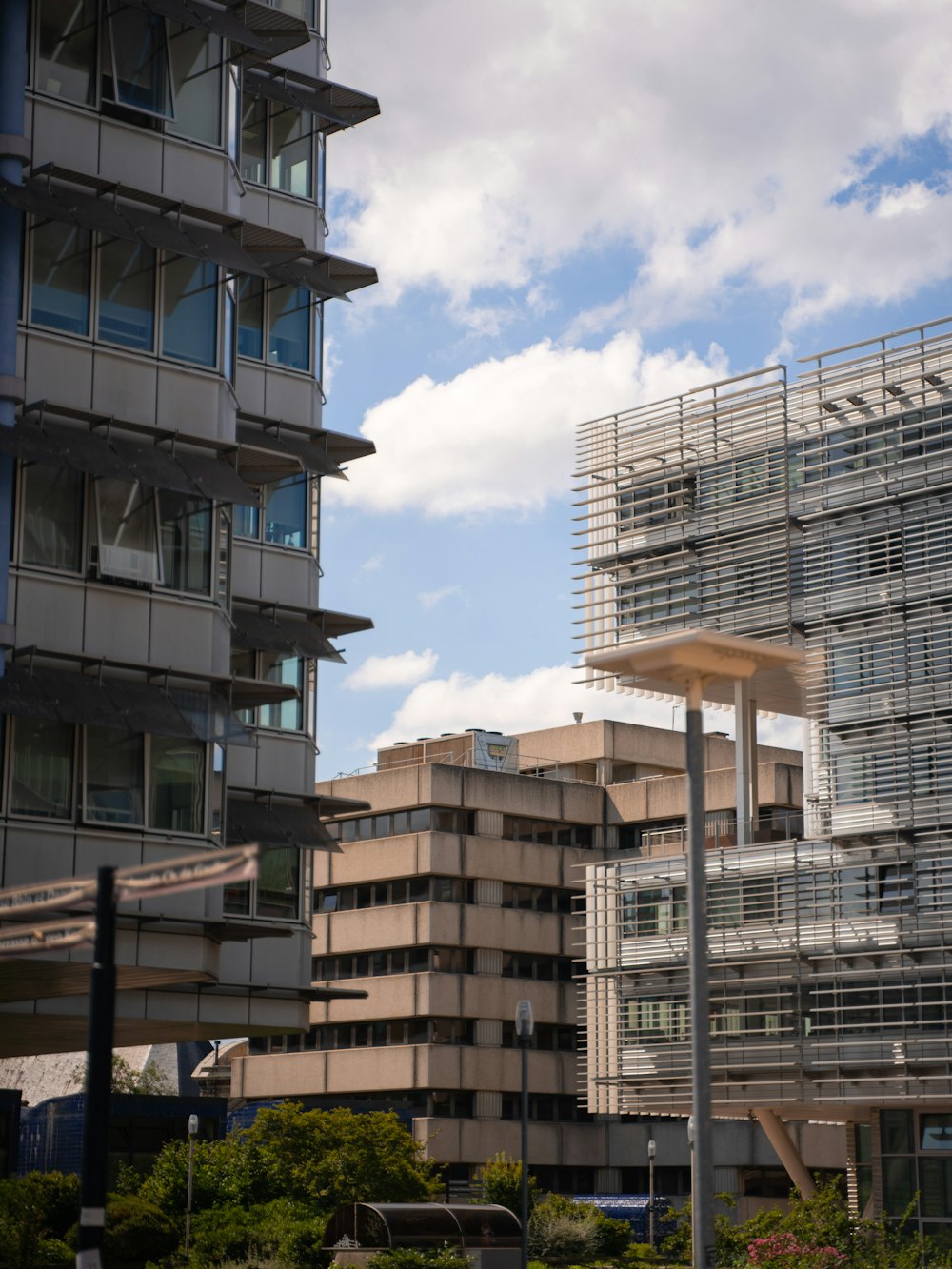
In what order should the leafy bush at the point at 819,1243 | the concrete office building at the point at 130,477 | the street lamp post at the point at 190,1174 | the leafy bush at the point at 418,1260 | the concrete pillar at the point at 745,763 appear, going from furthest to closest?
the concrete pillar at the point at 745,763, the street lamp post at the point at 190,1174, the leafy bush at the point at 819,1243, the leafy bush at the point at 418,1260, the concrete office building at the point at 130,477

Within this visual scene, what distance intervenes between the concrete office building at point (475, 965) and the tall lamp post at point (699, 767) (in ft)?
197

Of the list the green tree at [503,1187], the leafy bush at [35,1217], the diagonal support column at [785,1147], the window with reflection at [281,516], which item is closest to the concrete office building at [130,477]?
the window with reflection at [281,516]

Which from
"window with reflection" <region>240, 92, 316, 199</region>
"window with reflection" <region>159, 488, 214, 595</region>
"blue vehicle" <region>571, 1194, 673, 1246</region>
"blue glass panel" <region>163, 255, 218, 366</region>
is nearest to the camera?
"window with reflection" <region>159, 488, 214, 595</region>

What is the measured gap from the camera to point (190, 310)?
1240 inches

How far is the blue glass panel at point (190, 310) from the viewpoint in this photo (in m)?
31.2

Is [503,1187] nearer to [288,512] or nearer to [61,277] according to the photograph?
[288,512]

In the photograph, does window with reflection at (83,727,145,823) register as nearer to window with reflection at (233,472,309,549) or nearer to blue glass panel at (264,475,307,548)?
window with reflection at (233,472,309,549)

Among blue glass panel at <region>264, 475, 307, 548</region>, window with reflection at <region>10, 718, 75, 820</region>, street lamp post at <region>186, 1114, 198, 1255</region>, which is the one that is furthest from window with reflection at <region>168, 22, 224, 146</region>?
street lamp post at <region>186, 1114, 198, 1255</region>

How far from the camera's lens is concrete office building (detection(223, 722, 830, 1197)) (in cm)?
7862

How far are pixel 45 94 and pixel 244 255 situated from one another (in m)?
3.81

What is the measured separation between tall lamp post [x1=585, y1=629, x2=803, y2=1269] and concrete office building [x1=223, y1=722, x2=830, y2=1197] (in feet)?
197

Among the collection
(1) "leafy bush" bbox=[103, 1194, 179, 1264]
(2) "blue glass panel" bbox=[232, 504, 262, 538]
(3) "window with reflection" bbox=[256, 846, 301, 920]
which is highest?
(2) "blue glass panel" bbox=[232, 504, 262, 538]

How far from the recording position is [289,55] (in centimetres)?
3900

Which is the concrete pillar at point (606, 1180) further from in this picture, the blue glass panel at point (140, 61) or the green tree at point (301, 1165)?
the blue glass panel at point (140, 61)
